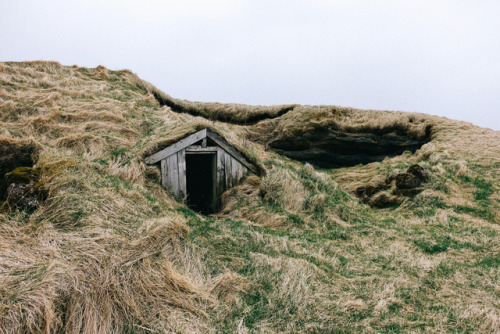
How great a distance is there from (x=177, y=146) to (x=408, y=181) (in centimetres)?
630

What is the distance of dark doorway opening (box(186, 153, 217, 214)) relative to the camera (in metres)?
8.92

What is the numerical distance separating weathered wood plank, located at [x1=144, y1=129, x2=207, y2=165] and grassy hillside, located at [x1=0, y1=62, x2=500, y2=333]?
0.71ft

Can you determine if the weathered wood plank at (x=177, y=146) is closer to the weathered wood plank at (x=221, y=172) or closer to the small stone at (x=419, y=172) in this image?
the weathered wood plank at (x=221, y=172)

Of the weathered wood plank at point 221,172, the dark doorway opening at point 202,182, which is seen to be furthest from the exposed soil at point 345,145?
the weathered wood plank at point 221,172

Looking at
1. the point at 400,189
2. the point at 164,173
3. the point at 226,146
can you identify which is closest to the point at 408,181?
the point at 400,189

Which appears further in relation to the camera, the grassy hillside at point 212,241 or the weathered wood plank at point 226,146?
the weathered wood plank at point 226,146

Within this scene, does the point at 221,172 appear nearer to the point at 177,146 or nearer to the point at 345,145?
the point at 177,146

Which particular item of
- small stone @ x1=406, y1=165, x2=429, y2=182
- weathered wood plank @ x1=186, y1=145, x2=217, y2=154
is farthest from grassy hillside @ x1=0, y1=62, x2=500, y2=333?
weathered wood plank @ x1=186, y1=145, x2=217, y2=154

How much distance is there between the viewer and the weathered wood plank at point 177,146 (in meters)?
8.04

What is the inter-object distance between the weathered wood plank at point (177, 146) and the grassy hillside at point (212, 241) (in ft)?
0.71

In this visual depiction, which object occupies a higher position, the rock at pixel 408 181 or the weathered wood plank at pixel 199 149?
the weathered wood plank at pixel 199 149

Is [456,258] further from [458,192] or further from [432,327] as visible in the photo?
[458,192]

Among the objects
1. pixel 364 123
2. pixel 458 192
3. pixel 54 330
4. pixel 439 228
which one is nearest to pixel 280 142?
pixel 364 123

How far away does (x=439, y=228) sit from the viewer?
7867 mm
